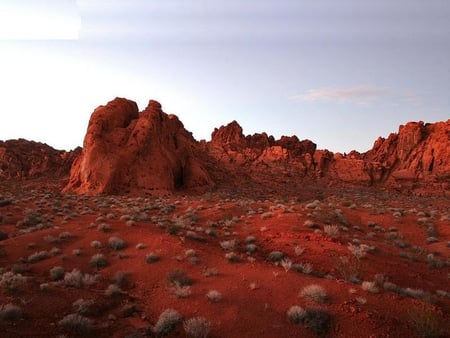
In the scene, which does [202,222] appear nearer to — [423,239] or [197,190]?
[423,239]

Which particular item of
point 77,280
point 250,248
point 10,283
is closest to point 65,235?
point 77,280

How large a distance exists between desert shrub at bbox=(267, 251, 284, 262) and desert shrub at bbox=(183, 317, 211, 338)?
5400 millimetres

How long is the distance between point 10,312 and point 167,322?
325cm

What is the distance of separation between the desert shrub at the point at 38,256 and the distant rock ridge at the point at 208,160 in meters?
22.1

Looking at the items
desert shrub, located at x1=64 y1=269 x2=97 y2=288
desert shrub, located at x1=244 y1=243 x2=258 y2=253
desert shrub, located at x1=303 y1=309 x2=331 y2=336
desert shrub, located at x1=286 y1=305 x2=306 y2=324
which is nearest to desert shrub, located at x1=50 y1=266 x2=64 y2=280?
desert shrub, located at x1=64 y1=269 x2=97 y2=288

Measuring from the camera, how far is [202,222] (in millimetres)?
20641

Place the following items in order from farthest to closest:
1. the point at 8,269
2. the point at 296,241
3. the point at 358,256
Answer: the point at 296,241 < the point at 358,256 < the point at 8,269

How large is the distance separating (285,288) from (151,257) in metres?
4.67

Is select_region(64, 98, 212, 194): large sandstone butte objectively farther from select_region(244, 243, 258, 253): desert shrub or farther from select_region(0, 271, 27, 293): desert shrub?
select_region(0, 271, 27, 293): desert shrub

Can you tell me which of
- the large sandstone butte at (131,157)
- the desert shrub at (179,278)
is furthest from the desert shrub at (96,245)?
the large sandstone butte at (131,157)

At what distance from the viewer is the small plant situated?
8.06 meters

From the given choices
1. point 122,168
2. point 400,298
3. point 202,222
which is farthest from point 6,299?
point 122,168

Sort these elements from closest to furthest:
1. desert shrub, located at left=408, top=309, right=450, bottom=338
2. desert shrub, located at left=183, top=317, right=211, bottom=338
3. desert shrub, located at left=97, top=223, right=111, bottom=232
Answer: desert shrub, located at left=408, top=309, right=450, bottom=338 → desert shrub, located at left=183, top=317, right=211, bottom=338 → desert shrub, located at left=97, top=223, right=111, bottom=232

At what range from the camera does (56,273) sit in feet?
38.0
